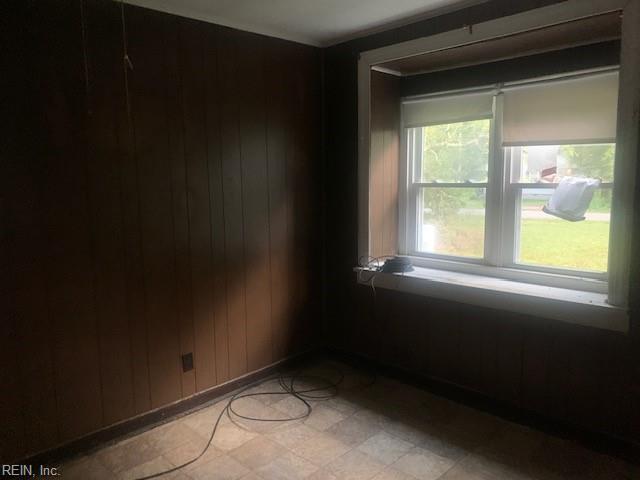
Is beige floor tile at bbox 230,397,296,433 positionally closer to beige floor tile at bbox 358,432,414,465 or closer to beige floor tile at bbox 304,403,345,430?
beige floor tile at bbox 304,403,345,430

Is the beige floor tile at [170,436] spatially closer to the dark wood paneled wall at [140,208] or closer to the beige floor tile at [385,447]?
the dark wood paneled wall at [140,208]

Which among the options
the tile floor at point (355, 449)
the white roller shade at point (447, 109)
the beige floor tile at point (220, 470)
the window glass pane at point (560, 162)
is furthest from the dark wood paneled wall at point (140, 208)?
the window glass pane at point (560, 162)

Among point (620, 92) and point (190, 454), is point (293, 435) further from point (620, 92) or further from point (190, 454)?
point (620, 92)

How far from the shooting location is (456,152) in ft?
11.1

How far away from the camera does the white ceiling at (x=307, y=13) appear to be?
104 inches

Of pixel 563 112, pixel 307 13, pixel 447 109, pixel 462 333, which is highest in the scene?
pixel 307 13

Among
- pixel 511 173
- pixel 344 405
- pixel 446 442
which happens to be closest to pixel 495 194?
pixel 511 173

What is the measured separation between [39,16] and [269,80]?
55.3 inches

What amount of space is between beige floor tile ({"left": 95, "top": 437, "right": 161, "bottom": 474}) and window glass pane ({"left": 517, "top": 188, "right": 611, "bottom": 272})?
99.4 inches

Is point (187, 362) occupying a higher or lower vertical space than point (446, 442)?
higher

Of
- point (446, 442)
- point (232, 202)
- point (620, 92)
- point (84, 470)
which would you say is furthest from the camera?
point (232, 202)

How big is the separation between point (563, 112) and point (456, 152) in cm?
76

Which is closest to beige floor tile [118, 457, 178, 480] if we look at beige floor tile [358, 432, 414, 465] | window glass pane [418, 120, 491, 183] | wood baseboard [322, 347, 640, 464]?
beige floor tile [358, 432, 414, 465]

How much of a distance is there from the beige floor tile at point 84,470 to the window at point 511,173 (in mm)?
2394
